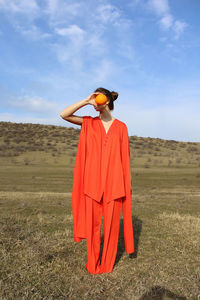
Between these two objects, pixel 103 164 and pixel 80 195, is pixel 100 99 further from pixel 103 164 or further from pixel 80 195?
pixel 80 195

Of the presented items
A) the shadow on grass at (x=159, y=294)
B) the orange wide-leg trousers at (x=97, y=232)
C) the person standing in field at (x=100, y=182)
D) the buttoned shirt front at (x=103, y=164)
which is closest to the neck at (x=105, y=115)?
the person standing in field at (x=100, y=182)

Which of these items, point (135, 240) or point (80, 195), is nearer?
point (80, 195)

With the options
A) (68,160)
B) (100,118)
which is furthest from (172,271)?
(68,160)

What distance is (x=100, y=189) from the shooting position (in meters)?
3.86

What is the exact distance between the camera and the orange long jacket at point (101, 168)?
3.87 m

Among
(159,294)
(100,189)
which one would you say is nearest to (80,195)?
(100,189)

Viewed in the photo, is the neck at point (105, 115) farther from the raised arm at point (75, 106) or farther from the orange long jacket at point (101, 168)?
the raised arm at point (75, 106)

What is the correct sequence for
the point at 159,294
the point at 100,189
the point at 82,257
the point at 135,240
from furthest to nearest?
1. the point at 135,240
2. the point at 82,257
3. the point at 100,189
4. the point at 159,294

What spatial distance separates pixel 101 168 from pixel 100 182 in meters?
0.19

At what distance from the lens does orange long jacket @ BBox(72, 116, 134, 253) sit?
12.7 feet

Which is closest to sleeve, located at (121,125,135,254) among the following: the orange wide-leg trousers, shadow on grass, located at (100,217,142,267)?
the orange wide-leg trousers

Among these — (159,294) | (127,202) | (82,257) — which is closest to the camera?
(159,294)

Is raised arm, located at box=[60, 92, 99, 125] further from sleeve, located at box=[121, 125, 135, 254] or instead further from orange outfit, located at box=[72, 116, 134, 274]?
sleeve, located at box=[121, 125, 135, 254]

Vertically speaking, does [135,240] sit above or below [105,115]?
below
